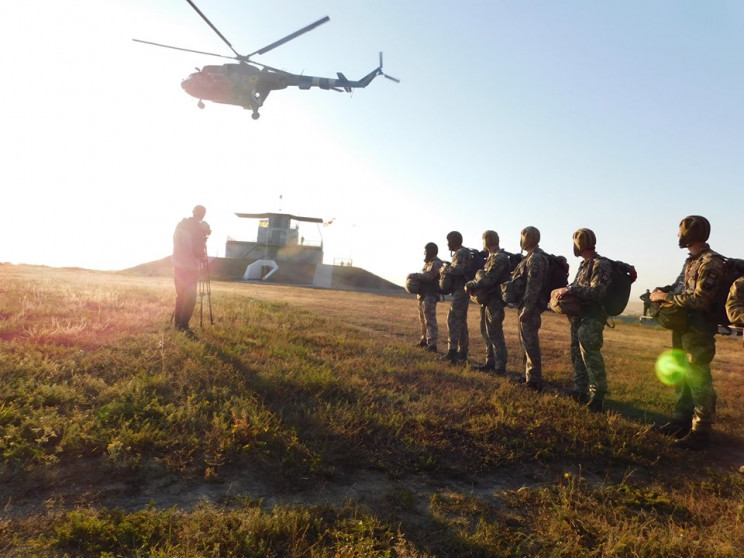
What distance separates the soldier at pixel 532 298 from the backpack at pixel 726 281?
228cm

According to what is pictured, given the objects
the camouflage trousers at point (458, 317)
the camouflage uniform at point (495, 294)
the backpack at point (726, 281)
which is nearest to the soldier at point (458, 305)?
the camouflage trousers at point (458, 317)

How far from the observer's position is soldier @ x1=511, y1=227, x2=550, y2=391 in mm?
6547

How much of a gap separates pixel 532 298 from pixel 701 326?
2.15 meters

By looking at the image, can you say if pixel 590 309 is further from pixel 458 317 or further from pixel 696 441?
A: pixel 458 317

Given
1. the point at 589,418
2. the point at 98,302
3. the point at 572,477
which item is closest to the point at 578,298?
the point at 589,418

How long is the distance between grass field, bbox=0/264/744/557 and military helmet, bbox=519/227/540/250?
7.38ft

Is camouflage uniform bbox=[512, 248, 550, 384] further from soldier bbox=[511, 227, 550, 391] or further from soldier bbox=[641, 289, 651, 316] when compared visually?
soldier bbox=[641, 289, 651, 316]

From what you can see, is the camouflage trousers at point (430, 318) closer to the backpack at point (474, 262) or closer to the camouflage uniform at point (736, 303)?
the backpack at point (474, 262)

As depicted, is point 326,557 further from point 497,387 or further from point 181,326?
point 181,326

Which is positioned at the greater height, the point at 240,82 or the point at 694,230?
the point at 240,82

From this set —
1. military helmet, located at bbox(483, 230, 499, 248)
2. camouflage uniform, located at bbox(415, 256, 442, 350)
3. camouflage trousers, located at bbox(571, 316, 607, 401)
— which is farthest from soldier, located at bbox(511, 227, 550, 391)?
camouflage uniform, located at bbox(415, 256, 442, 350)

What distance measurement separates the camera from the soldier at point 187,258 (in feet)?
24.9

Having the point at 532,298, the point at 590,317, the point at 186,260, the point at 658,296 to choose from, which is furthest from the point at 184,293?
the point at 658,296

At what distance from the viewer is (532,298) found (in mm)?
6531
